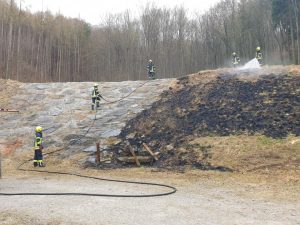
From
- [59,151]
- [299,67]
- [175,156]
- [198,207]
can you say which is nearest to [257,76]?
[299,67]

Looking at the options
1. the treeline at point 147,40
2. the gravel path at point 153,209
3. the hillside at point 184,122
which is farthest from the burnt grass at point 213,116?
the treeline at point 147,40

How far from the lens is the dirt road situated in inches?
270

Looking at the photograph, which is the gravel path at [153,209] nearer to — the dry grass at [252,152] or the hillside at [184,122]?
the dry grass at [252,152]

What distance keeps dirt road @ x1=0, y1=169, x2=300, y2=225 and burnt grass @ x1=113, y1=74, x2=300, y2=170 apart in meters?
2.68

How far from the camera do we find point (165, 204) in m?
8.04

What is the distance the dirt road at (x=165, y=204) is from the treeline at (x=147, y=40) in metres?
23.9

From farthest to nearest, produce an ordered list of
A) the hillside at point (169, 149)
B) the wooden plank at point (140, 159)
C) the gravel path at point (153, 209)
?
the wooden plank at point (140, 159), the hillside at point (169, 149), the gravel path at point (153, 209)

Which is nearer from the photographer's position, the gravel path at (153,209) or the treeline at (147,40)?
the gravel path at (153,209)

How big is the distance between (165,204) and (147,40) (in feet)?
117

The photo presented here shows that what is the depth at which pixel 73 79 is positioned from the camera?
1517 inches

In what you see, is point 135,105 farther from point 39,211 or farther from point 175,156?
point 39,211

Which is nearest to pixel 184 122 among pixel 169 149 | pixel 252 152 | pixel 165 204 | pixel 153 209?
pixel 169 149

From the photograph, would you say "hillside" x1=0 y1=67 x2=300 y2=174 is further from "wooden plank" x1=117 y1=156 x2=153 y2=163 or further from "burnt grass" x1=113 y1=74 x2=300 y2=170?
"wooden plank" x1=117 y1=156 x2=153 y2=163

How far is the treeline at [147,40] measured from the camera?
3475 cm
